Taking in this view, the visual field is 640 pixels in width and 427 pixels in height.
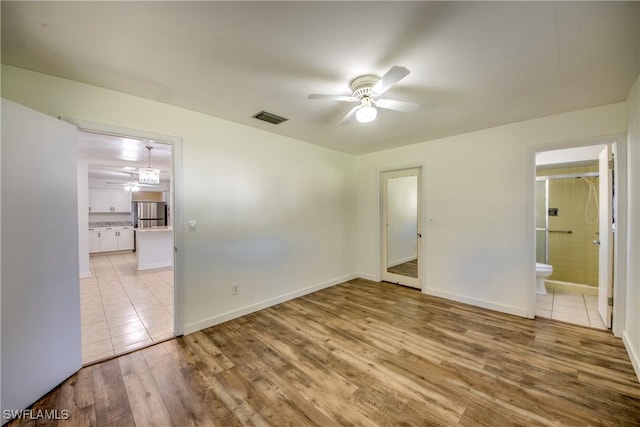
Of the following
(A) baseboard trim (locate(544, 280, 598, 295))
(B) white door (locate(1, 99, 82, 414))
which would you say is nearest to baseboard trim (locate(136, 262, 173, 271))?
(B) white door (locate(1, 99, 82, 414))

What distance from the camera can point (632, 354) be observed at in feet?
7.07

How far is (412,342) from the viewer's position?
2.54 m

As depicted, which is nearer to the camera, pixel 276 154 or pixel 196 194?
pixel 196 194

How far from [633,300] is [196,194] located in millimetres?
4356

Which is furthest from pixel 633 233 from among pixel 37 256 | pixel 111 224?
pixel 111 224

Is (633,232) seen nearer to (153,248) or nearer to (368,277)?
(368,277)

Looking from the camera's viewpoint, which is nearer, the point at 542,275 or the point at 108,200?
the point at 542,275

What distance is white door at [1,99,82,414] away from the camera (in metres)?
1.59

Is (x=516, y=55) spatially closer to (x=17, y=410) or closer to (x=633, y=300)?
(x=633, y=300)

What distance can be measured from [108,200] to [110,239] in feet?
4.79

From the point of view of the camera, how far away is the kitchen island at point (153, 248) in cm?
575

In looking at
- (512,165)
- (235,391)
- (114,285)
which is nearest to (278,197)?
(235,391)

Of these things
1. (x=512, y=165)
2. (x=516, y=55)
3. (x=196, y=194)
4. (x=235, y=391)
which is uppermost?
(x=516, y=55)

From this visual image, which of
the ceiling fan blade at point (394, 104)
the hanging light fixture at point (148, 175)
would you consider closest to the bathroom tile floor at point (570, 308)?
the ceiling fan blade at point (394, 104)
